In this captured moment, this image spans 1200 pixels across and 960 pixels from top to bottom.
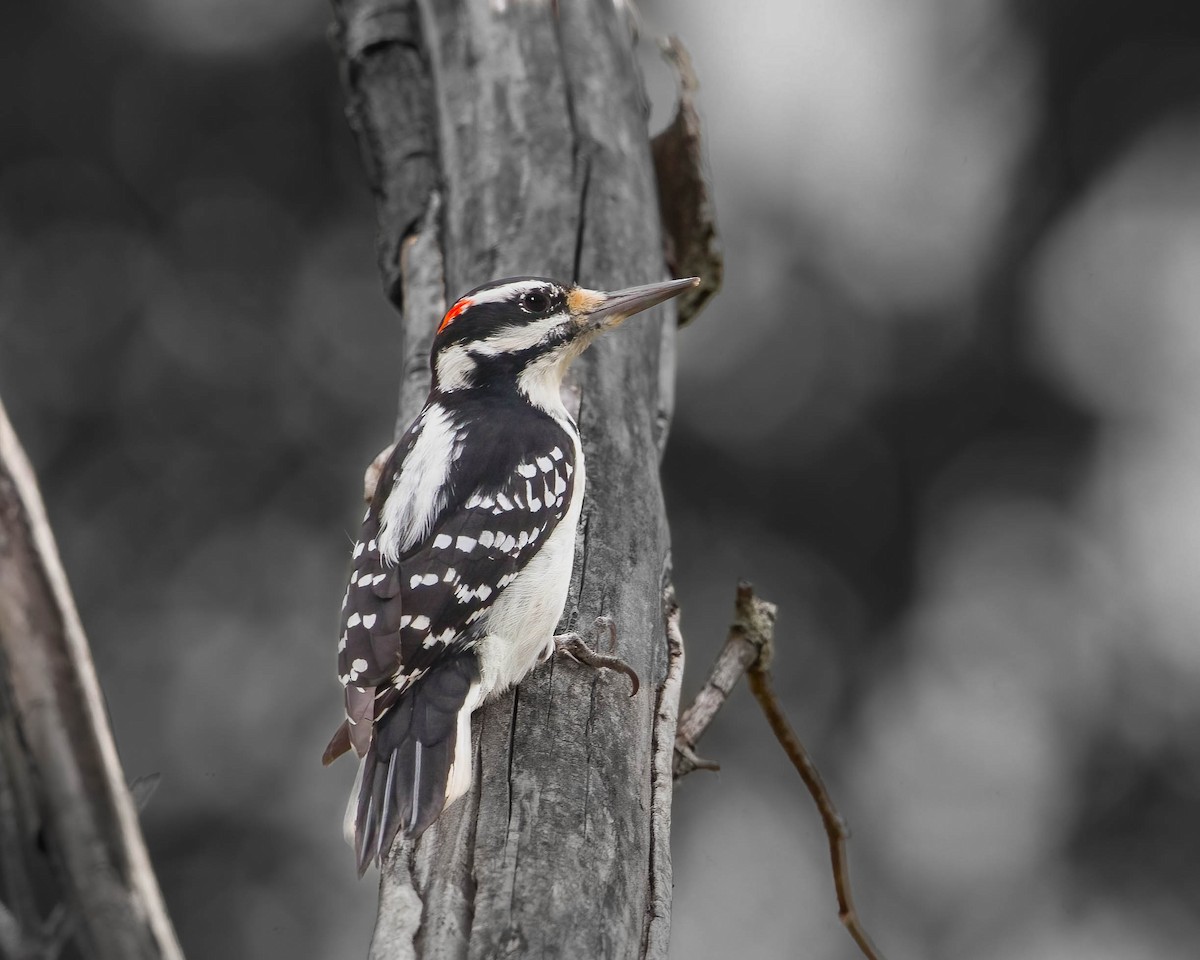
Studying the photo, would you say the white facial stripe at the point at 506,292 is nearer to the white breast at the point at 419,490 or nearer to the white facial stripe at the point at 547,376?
the white facial stripe at the point at 547,376

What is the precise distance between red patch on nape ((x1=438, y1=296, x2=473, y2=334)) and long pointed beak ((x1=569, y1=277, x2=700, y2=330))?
10.0 inches

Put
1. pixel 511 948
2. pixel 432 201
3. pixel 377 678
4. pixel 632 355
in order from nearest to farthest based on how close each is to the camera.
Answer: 1. pixel 511 948
2. pixel 377 678
3. pixel 632 355
4. pixel 432 201

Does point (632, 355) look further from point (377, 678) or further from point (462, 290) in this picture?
point (377, 678)

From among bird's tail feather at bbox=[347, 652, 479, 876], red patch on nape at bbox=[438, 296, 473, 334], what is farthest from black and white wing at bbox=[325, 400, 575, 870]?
red patch on nape at bbox=[438, 296, 473, 334]

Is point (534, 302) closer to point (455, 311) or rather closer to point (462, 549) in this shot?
point (455, 311)

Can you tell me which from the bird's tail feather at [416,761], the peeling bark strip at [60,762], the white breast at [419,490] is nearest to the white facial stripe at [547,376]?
the white breast at [419,490]

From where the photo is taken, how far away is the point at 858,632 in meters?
7.53

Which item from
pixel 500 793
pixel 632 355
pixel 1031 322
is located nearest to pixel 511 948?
pixel 500 793

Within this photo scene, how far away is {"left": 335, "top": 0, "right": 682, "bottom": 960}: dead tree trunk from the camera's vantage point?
2129 mm

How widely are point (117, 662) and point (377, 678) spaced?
5.39 m

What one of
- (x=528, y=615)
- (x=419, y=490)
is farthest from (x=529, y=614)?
(x=419, y=490)

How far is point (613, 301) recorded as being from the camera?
340 centimetres

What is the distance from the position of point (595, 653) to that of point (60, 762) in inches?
60.0

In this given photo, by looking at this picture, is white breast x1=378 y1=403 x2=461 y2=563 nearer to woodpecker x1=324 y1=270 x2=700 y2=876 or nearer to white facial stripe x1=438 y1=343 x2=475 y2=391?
woodpecker x1=324 y1=270 x2=700 y2=876
